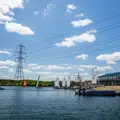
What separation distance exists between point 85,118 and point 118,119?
7.87 metres

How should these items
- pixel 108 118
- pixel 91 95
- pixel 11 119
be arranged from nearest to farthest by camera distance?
pixel 11 119
pixel 108 118
pixel 91 95

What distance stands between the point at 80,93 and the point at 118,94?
84.9ft

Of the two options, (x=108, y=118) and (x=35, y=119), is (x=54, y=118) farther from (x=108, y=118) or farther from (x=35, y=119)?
(x=108, y=118)

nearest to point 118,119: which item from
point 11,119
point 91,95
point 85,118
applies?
point 85,118

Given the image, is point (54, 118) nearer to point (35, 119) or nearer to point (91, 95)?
point (35, 119)

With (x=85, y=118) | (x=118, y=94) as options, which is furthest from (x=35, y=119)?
(x=118, y=94)

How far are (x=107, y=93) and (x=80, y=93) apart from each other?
19163mm

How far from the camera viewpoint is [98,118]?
6284 centimetres

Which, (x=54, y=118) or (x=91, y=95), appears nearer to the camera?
(x=54, y=118)

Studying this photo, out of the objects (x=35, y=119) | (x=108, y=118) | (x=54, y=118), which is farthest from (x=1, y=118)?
(x=108, y=118)

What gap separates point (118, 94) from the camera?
6914 inches

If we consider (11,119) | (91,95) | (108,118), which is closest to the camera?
(11,119)

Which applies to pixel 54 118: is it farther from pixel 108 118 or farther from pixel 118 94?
pixel 118 94

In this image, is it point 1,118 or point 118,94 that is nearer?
point 1,118
